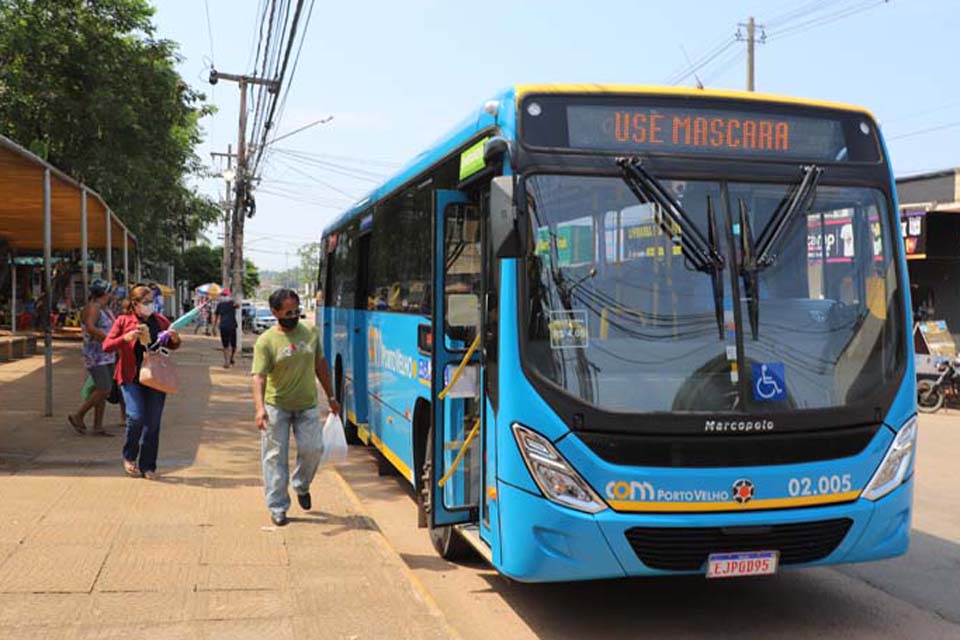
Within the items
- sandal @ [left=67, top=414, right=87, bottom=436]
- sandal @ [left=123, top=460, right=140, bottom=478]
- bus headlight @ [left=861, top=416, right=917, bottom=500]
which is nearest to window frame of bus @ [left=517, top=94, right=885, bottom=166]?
bus headlight @ [left=861, top=416, right=917, bottom=500]

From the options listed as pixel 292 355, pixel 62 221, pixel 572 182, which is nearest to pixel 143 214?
pixel 62 221

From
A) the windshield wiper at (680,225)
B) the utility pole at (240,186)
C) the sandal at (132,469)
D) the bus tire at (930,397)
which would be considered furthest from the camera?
the utility pole at (240,186)

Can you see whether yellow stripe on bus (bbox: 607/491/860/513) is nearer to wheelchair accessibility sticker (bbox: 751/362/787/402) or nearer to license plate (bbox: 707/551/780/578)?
license plate (bbox: 707/551/780/578)

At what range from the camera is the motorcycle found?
15.4 meters

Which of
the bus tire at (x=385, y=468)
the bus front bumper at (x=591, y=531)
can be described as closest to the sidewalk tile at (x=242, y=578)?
the bus front bumper at (x=591, y=531)

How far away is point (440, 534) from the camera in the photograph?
6.28m

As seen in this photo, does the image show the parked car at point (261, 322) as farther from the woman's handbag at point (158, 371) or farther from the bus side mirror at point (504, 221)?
the bus side mirror at point (504, 221)

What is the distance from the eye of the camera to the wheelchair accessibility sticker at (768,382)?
4.48m

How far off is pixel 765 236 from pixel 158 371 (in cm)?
523

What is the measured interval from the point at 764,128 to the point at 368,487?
570 centimetres

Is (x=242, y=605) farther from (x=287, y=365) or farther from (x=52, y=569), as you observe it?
(x=287, y=365)

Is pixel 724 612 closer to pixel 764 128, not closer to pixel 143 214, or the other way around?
pixel 764 128

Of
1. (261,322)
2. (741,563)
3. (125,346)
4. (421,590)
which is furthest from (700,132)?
(261,322)

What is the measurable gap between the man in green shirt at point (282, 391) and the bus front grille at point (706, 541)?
3116mm
